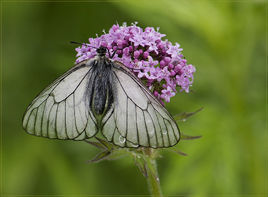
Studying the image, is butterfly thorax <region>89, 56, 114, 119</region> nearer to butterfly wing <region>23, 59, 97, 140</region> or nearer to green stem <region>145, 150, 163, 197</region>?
butterfly wing <region>23, 59, 97, 140</region>

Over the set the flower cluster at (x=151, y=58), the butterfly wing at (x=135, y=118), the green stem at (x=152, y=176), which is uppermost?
the flower cluster at (x=151, y=58)

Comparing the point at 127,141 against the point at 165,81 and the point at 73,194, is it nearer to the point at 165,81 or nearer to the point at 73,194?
the point at 165,81

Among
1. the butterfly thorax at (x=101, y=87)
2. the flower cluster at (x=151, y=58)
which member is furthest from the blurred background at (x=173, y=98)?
the butterfly thorax at (x=101, y=87)

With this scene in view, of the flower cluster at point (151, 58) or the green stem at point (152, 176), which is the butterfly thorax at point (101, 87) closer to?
the flower cluster at point (151, 58)

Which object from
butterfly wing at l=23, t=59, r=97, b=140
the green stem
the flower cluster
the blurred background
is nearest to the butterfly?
butterfly wing at l=23, t=59, r=97, b=140

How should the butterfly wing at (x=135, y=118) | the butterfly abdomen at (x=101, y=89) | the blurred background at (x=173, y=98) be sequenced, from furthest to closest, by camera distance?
1. the blurred background at (x=173, y=98)
2. the butterfly abdomen at (x=101, y=89)
3. the butterfly wing at (x=135, y=118)

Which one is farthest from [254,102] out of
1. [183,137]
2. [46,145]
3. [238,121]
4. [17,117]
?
[17,117]

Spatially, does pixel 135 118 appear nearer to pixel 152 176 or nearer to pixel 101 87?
pixel 101 87

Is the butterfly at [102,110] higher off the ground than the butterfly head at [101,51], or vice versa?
the butterfly head at [101,51]
